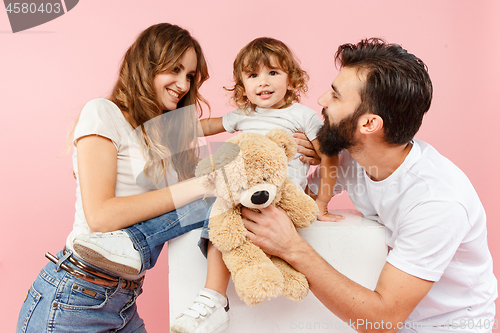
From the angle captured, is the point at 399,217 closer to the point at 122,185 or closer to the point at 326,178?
the point at 326,178

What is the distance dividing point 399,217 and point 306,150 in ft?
1.50

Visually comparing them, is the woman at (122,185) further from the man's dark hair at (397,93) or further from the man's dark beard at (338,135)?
the man's dark hair at (397,93)

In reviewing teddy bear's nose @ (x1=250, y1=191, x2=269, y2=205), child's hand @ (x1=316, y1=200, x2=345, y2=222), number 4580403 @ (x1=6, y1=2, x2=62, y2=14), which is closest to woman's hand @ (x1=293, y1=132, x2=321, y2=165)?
child's hand @ (x1=316, y1=200, x2=345, y2=222)

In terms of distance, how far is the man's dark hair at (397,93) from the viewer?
1165 millimetres

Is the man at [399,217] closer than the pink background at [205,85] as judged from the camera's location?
Yes

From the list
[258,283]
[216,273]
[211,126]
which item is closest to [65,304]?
[216,273]

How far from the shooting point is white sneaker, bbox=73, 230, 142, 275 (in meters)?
0.96

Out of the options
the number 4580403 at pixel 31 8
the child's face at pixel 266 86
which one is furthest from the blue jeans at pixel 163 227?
the number 4580403 at pixel 31 8

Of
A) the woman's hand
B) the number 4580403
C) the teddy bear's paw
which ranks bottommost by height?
the teddy bear's paw

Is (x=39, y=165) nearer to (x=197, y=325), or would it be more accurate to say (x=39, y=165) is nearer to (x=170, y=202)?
(x=170, y=202)

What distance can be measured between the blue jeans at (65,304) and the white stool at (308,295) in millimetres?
225

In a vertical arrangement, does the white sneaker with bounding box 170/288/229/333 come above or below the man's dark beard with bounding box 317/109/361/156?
below

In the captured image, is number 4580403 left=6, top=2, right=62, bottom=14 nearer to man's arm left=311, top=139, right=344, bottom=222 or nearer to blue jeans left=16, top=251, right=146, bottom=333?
blue jeans left=16, top=251, right=146, bottom=333

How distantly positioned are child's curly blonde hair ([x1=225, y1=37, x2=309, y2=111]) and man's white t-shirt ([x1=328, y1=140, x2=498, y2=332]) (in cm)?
54
